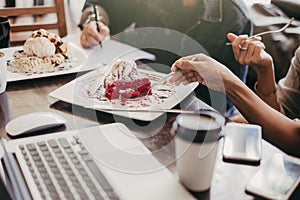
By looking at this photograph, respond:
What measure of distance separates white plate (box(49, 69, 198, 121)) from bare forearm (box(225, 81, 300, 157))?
4.5 inches

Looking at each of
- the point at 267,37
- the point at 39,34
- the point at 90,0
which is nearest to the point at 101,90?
the point at 39,34

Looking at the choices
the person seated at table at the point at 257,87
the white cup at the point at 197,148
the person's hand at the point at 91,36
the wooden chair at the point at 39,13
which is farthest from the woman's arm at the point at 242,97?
the wooden chair at the point at 39,13

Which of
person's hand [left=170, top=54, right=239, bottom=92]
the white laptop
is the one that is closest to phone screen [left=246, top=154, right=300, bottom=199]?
the white laptop

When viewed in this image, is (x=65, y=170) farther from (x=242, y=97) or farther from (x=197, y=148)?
(x=242, y=97)

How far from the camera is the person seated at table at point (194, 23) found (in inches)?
52.1

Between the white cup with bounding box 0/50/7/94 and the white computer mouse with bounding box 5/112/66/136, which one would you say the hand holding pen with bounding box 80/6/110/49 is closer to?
the white cup with bounding box 0/50/7/94

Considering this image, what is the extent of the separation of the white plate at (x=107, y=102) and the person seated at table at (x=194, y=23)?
0.30 metres

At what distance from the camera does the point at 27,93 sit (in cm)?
106

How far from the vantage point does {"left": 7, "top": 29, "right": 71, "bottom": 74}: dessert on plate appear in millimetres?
1163

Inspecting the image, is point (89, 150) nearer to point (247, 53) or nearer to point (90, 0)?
point (247, 53)

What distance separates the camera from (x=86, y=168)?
0.70 m

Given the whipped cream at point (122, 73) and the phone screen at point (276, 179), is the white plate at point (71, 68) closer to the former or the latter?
the whipped cream at point (122, 73)

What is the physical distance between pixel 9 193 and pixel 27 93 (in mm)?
481

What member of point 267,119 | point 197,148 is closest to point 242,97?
point 267,119
